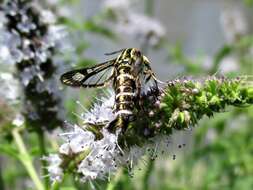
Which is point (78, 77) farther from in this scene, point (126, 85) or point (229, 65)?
point (229, 65)

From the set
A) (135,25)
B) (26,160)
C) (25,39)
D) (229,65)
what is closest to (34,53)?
(25,39)

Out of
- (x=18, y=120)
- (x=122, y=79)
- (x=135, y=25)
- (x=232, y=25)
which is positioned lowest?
(x=122, y=79)

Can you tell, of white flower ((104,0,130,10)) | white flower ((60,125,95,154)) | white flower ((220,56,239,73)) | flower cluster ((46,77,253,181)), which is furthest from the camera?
white flower ((220,56,239,73))

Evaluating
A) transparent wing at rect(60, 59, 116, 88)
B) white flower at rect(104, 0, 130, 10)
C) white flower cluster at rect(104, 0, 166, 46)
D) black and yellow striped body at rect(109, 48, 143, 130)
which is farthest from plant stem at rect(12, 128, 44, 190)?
white flower at rect(104, 0, 130, 10)

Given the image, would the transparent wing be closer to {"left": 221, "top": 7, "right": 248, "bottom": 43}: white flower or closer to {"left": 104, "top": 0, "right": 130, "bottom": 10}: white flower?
{"left": 104, "top": 0, "right": 130, "bottom": 10}: white flower

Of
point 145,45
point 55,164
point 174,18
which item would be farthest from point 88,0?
point 55,164

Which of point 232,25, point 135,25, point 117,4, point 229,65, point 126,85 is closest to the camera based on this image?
point 126,85

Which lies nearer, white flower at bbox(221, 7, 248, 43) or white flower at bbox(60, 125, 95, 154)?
white flower at bbox(60, 125, 95, 154)

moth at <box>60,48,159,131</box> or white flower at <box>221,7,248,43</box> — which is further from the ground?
white flower at <box>221,7,248,43</box>
